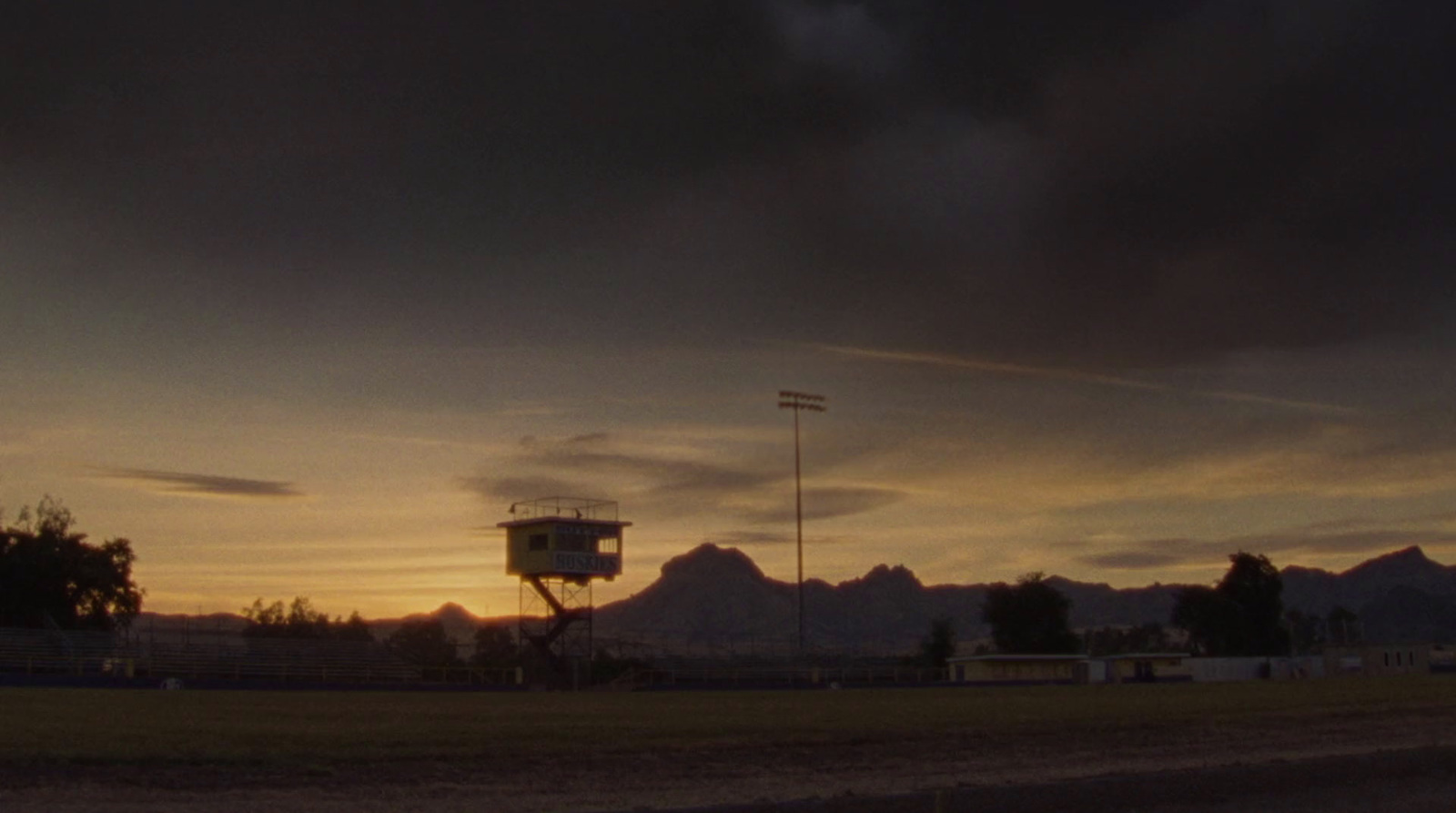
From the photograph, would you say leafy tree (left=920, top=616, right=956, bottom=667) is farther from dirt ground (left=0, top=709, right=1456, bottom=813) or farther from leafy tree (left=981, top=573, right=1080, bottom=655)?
dirt ground (left=0, top=709, right=1456, bottom=813)

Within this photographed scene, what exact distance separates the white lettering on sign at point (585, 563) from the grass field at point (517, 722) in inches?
1647

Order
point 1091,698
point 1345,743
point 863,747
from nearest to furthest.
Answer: point 863,747 → point 1345,743 → point 1091,698

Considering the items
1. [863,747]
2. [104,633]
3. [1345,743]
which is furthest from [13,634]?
[1345,743]

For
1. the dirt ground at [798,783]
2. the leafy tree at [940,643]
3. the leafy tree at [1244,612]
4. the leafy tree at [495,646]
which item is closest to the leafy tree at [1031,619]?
the leafy tree at [940,643]

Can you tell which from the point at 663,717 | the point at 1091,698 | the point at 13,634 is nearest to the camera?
the point at 663,717

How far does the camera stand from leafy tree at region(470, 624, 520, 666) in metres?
113

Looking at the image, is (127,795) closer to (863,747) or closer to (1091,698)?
(863,747)

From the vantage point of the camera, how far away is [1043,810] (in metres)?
16.7

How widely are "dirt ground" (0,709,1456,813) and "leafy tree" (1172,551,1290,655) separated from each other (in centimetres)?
13919

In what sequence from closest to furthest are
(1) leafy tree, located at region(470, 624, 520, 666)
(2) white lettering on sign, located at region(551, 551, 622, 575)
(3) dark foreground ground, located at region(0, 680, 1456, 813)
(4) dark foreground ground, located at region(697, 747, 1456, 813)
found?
(4) dark foreground ground, located at region(697, 747, 1456, 813), (3) dark foreground ground, located at region(0, 680, 1456, 813), (2) white lettering on sign, located at region(551, 551, 622, 575), (1) leafy tree, located at region(470, 624, 520, 666)

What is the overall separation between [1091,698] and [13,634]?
205 feet

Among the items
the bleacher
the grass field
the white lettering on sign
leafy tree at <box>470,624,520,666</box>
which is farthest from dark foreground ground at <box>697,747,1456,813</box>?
leafy tree at <box>470,624,520,666</box>

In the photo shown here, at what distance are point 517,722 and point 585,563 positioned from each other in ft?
212

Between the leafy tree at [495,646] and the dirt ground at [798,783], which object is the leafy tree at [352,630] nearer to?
the leafy tree at [495,646]
